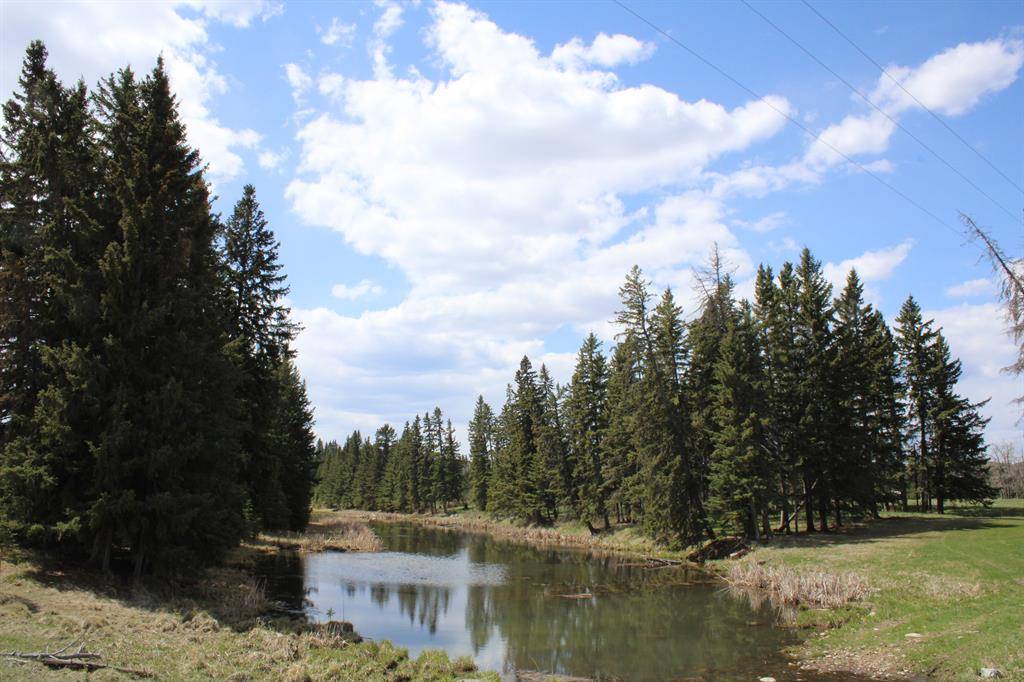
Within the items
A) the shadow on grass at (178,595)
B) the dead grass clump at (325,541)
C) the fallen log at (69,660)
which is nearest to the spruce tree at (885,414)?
the dead grass clump at (325,541)

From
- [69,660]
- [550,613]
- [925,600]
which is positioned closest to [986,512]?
[925,600]

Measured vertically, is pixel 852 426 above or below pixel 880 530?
above

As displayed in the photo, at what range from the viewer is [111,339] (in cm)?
1722

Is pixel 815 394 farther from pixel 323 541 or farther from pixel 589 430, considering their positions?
pixel 323 541

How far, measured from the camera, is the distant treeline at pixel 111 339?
54.7ft

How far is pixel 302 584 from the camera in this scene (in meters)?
26.0

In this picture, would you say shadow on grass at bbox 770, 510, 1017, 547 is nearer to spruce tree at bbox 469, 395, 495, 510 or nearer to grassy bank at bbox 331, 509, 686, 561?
grassy bank at bbox 331, 509, 686, 561

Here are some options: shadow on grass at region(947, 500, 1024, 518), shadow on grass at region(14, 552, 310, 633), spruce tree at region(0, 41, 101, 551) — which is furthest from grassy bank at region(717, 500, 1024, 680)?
spruce tree at region(0, 41, 101, 551)

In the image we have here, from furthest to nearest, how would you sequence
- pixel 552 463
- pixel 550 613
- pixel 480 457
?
1. pixel 480 457
2. pixel 552 463
3. pixel 550 613

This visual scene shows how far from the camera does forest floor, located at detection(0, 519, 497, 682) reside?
11086 mm

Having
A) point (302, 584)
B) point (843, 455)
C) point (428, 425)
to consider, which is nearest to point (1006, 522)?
point (843, 455)

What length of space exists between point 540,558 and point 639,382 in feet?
47.1

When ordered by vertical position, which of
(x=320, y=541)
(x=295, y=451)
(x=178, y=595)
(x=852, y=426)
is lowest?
(x=320, y=541)

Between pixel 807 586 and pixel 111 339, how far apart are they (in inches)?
1031
